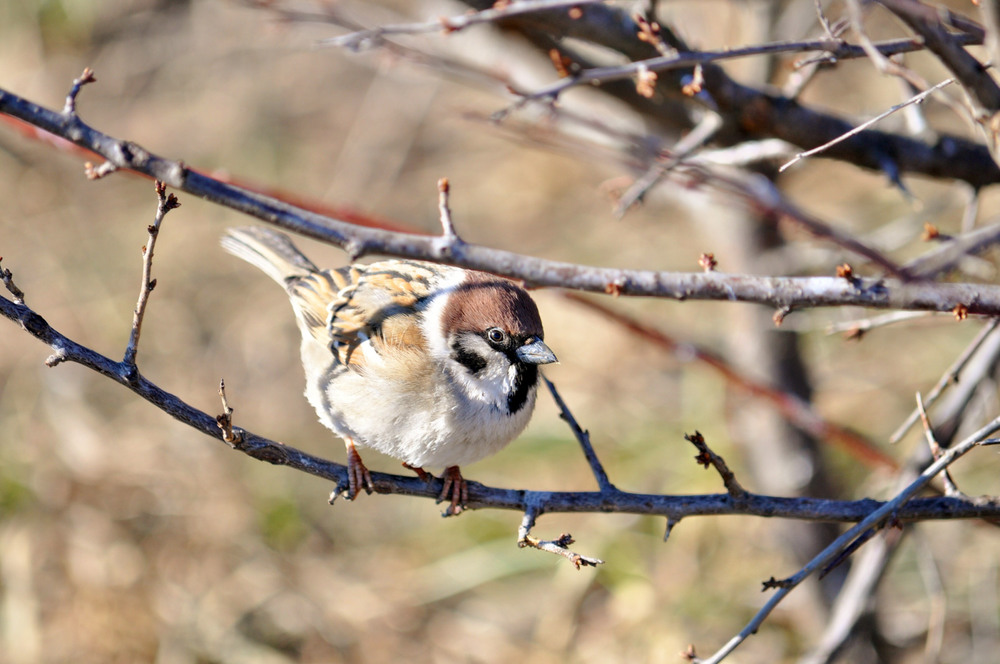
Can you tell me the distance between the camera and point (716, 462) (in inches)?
66.1

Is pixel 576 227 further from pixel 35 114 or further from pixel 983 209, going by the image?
pixel 35 114

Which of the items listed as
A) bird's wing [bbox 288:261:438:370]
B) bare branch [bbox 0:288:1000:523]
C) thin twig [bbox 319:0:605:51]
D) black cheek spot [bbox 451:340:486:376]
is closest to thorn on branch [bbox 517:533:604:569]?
bare branch [bbox 0:288:1000:523]

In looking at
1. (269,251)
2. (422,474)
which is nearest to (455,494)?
(422,474)

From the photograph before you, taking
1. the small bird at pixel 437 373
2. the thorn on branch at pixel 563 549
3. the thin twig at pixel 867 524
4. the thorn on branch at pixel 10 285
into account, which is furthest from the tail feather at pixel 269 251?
the thin twig at pixel 867 524

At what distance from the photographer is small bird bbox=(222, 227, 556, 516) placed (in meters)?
2.25

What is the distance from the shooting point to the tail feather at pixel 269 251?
307 centimetres

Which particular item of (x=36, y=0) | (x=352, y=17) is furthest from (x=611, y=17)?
(x=36, y=0)

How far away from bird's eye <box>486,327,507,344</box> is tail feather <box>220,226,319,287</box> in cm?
99

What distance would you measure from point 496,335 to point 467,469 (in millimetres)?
2255

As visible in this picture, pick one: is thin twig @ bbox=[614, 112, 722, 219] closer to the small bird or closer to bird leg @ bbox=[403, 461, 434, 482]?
the small bird

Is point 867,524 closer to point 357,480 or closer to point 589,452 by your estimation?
point 589,452

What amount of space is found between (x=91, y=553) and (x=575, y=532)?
7.67ft

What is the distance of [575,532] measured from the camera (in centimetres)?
420

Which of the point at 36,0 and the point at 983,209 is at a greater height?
the point at 36,0
